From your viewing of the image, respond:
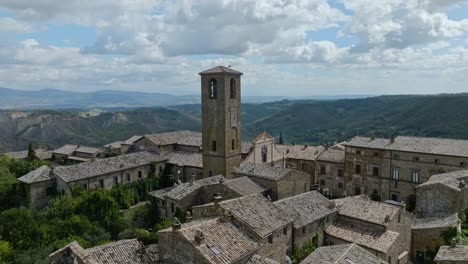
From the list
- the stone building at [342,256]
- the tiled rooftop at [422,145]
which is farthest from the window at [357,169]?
the stone building at [342,256]

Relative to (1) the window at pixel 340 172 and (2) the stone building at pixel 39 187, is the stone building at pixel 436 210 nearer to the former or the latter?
(1) the window at pixel 340 172

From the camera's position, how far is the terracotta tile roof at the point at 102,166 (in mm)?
42719

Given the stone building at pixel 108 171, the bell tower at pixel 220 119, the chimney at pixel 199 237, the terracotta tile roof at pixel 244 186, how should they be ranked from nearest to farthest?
the chimney at pixel 199 237 < the terracotta tile roof at pixel 244 186 < the stone building at pixel 108 171 < the bell tower at pixel 220 119

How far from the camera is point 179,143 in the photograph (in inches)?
2291

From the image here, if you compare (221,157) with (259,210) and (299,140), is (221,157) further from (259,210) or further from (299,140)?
(299,140)

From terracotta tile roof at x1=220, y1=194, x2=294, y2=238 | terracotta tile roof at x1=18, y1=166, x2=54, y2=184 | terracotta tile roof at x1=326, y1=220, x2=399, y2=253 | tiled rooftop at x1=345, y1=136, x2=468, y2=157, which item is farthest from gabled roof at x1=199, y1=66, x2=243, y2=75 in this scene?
terracotta tile roof at x1=326, y1=220, x2=399, y2=253

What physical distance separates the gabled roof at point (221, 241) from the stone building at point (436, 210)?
17.7 m

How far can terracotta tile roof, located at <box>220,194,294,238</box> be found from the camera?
23837 mm

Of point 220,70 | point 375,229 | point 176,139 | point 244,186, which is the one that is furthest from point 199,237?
point 176,139

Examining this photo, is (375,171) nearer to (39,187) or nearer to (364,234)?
(364,234)

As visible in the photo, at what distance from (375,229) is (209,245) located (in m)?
14.7

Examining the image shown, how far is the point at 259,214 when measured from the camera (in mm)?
25516

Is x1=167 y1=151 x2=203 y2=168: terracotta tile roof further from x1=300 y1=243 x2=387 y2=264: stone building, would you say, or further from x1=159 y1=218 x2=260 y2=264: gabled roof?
x1=300 y1=243 x2=387 y2=264: stone building

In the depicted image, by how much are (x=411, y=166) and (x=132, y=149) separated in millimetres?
38780
